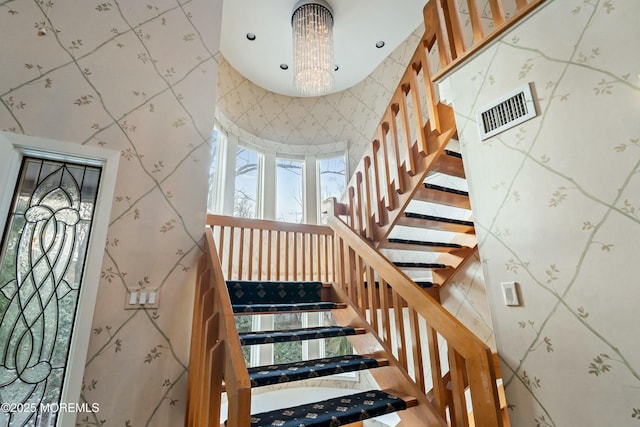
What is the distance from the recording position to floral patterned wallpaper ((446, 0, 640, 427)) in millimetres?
1194

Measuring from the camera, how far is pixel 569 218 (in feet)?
4.46

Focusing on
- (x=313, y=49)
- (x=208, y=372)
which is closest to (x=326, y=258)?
(x=313, y=49)

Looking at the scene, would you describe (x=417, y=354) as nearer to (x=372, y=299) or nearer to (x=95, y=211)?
(x=372, y=299)

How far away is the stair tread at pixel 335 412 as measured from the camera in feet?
5.13

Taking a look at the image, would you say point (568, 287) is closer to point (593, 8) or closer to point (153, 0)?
point (593, 8)

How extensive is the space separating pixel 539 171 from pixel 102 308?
2.34 metres

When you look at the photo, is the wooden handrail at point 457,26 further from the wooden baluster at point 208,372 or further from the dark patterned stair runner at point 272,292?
the wooden baluster at point 208,372

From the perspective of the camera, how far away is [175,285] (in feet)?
6.46

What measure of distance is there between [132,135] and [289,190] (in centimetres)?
277

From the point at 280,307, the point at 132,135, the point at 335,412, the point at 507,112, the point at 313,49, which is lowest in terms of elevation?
the point at 335,412

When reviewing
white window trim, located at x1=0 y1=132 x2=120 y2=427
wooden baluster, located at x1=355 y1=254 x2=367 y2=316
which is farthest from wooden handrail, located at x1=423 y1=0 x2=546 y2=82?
white window trim, located at x1=0 y1=132 x2=120 y2=427

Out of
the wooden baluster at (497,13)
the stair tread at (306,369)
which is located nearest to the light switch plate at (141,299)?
the stair tread at (306,369)

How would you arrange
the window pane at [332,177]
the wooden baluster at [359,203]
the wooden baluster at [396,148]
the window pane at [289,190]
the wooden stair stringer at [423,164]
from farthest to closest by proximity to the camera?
the window pane at [332,177] → the window pane at [289,190] → the wooden baluster at [359,203] → the wooden baluster at [396,148] → the wooden stair stringer at [423,164]

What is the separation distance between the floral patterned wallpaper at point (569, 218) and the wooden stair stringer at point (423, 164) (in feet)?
2.06
